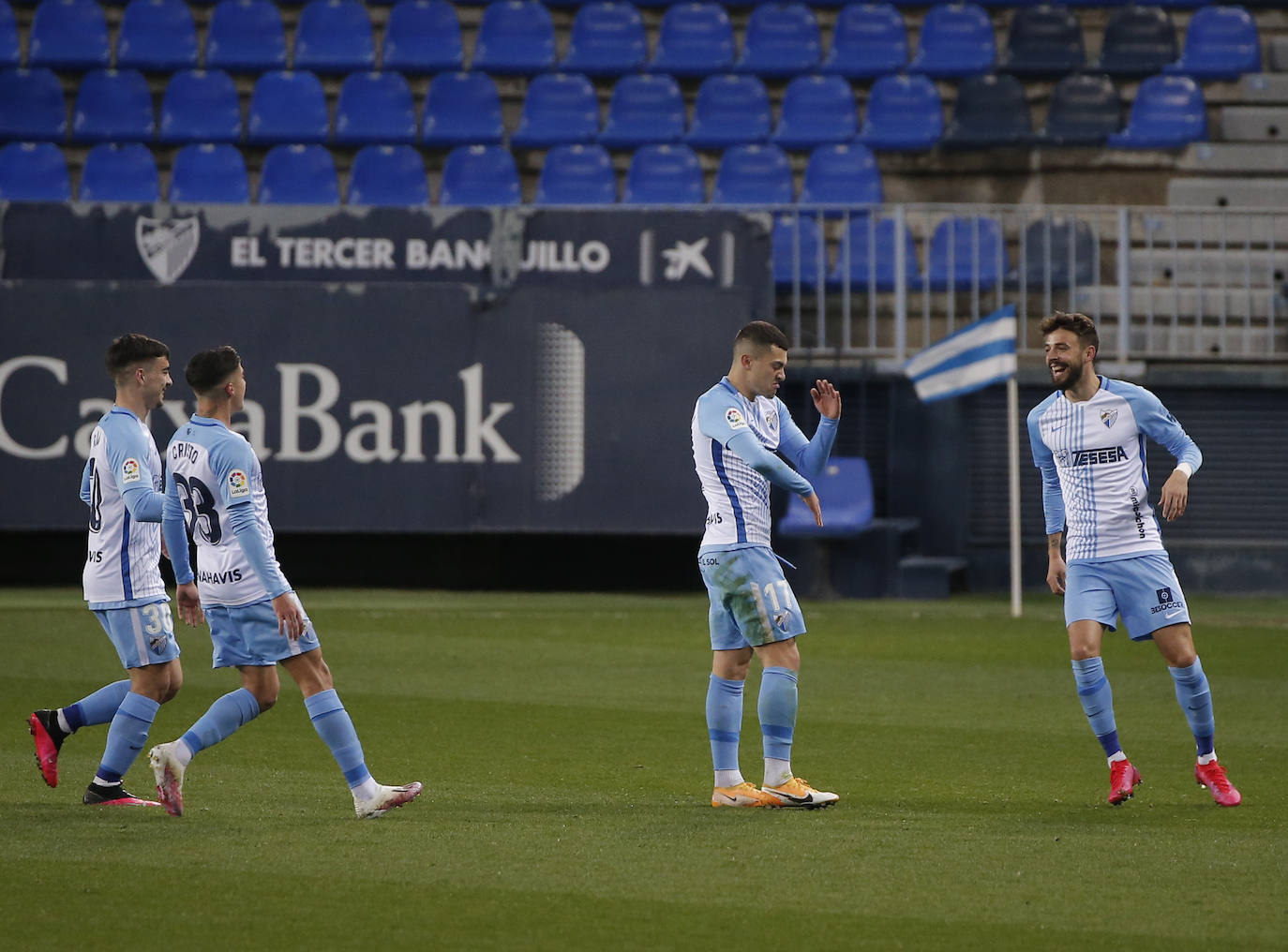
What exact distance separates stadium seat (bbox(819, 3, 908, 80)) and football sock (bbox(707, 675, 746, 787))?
14.3 meters

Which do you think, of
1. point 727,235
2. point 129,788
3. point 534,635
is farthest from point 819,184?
point 129,788

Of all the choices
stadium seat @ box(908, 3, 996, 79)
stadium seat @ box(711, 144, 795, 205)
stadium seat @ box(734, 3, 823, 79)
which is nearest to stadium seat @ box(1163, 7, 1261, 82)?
stadium seat @ box(908, 3, 996, 79)

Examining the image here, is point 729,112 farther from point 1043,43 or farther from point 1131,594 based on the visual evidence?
point 1131,594

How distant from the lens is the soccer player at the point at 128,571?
6664mm

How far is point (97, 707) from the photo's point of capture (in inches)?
277

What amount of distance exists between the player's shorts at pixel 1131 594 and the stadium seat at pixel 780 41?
1371cm

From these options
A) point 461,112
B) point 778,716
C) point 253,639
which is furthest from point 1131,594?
point 461,112

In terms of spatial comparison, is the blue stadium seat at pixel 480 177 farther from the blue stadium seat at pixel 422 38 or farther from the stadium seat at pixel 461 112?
the blue stadium seat at pixel 422 38

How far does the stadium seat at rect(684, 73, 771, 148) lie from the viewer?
63.3 ft

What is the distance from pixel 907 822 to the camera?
628 centimetres

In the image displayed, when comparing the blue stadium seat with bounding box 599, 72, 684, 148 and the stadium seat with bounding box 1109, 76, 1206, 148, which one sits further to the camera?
the blue stadium seat with bounding box 599, 72, 684, 148

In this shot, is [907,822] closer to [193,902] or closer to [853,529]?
[193,902]

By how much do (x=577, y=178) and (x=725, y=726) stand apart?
12445mm

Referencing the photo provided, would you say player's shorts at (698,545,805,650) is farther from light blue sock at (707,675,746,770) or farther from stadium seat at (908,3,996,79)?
stadium seat at (908,3,996,79)
